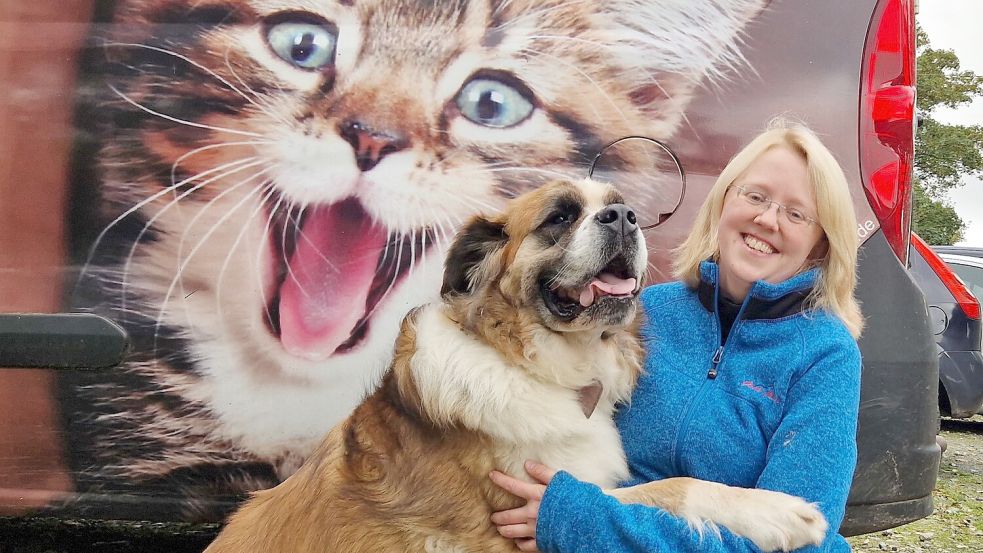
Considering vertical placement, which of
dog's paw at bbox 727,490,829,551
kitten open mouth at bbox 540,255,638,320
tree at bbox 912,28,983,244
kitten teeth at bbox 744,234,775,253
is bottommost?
dog's paw at bbox 727,490,829,551

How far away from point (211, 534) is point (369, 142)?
6.23 ft

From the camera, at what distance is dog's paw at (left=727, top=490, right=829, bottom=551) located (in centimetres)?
167

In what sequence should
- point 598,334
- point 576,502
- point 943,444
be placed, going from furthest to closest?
point 943,444 < point 598,334 < point 576,502

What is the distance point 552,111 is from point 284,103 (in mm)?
910

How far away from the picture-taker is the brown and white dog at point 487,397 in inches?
77.2

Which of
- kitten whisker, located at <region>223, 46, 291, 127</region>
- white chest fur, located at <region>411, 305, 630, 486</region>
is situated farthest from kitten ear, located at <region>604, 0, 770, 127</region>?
kitten whisker, located at <region>223, 46, 291, 127</region>

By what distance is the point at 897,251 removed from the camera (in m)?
2.49

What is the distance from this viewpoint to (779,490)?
5.68ft

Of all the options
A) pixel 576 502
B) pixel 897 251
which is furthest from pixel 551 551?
pixel 897 251

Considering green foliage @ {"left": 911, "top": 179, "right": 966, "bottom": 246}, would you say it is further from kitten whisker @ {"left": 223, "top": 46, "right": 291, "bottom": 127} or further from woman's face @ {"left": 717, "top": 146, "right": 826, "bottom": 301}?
kitten whisker @ {"left": 223, "top": 46, "right": 291, "bottom": 127}

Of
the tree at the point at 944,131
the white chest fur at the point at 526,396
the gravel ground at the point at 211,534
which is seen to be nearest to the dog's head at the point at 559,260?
the white chest fur at the point at 526,396

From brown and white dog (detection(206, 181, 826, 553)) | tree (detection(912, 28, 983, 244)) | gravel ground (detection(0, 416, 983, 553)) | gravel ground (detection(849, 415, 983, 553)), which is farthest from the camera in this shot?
tree (detection(912, 28, 983, 244))

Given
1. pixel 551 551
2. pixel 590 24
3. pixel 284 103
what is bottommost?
pixel 551 551

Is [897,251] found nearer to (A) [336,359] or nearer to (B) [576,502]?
(B) [576,502]
